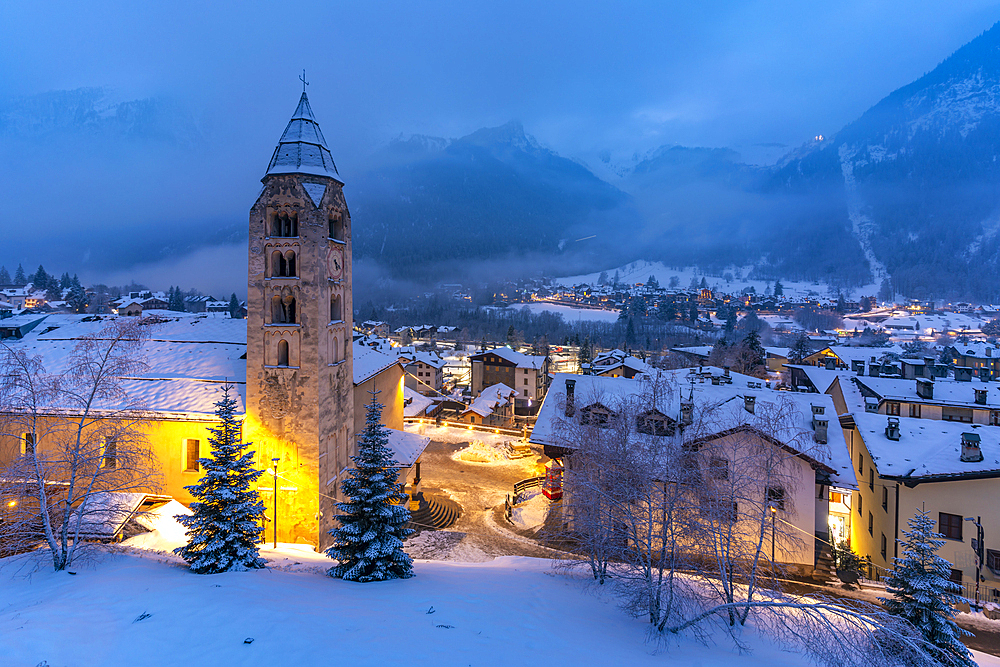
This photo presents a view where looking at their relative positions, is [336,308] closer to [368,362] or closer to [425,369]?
[368,362]

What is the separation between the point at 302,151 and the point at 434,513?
23529 millimetres

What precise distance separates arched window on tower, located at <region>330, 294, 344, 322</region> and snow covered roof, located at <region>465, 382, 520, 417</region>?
31.8 metres

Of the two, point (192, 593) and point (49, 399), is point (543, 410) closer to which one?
point (192, 593)

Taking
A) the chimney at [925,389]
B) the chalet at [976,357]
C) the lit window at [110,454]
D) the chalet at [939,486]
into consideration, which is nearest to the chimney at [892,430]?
the chalet at [939,486]

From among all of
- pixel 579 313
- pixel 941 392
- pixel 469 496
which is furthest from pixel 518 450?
pixel 579 313

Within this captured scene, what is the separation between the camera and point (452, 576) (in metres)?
16.5

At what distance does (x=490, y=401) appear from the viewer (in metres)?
59.5

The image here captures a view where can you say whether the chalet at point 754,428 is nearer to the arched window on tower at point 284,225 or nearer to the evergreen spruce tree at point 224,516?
the evergreen spruce tree at point 224,516

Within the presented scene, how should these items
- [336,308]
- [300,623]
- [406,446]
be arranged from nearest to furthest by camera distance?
[300,623], [336,308], [406,446]

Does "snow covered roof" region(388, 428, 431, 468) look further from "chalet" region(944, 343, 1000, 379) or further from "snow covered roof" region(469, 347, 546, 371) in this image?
"chalet" region(944, 343, 1000, 379)

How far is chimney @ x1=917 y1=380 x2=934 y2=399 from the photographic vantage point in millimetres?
36688

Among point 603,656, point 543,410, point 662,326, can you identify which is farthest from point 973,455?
point 662,326

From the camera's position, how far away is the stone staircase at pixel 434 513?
Result: 28362mm

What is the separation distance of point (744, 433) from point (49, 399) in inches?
1041
